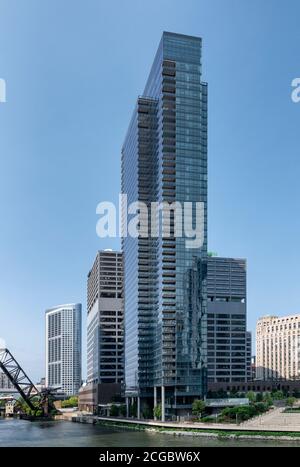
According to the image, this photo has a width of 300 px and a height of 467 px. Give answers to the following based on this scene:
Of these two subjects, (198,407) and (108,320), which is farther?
(108,320)

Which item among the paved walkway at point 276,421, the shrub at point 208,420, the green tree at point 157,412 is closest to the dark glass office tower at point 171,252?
the green tree at point 157,412

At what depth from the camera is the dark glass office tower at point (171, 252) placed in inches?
4026

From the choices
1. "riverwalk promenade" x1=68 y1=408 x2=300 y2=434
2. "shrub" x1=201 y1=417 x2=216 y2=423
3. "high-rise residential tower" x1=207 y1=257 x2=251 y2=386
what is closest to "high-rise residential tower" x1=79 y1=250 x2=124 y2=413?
"high-rise residential tower" x1=207 y1=257 x2=251 y2=386

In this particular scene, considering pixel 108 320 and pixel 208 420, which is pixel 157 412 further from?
pixel 108 320

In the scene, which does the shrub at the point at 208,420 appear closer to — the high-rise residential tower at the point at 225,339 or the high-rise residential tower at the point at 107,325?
the high-rise residential tower at the point at 107,325

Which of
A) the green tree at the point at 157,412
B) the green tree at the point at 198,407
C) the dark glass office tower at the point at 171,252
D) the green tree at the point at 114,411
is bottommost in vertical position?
the green tree at the point at 114,411

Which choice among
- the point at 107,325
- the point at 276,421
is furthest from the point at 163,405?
the point at 107,325

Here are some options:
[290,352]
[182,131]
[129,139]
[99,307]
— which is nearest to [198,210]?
[182,131]

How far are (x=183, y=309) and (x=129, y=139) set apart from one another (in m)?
44.4

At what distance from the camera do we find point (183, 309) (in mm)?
104000

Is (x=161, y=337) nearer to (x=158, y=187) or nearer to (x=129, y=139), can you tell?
(x=158, y=187)

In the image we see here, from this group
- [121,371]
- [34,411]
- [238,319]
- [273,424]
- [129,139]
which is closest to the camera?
[273,424]

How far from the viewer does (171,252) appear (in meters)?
105

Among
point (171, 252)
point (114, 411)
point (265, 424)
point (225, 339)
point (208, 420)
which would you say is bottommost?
point (114, 411)
